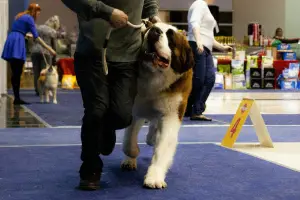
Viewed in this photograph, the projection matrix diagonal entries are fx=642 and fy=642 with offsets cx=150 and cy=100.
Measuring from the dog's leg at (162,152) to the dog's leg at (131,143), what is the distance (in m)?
0.38

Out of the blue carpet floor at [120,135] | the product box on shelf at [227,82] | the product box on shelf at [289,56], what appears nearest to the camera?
the blue carpet floor at [120,135]

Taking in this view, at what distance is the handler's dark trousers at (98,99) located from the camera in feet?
12.1

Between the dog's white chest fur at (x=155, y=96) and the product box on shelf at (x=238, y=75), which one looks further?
the product box on shelf at (x=238, y=75)

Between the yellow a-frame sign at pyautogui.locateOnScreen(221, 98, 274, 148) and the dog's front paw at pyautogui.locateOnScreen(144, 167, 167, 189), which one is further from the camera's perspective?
the yellow a-frame sign at pyautogui.locateOnScreen(221, 98, 274, 148)

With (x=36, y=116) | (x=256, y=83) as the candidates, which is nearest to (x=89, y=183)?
(x=36, y=116)

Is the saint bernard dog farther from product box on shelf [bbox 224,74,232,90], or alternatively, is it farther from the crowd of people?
product box on shelf [bbox 224,74,232,90]

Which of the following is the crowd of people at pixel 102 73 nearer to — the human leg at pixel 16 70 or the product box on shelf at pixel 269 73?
the human leg at pixel 16 70

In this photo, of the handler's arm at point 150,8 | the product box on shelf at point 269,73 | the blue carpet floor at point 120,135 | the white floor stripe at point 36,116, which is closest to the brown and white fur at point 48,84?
the white floor stripe at point 36,116

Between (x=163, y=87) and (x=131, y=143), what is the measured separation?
624 millimetres

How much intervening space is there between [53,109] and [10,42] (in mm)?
1520

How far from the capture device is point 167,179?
4098 mm

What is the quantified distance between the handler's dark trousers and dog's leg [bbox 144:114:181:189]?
0.23 metres

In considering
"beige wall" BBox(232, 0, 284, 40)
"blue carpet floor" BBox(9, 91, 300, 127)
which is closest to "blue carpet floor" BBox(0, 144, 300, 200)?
"blue carpet floor" BBox(9, 91, 300, 127)

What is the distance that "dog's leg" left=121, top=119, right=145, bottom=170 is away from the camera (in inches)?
170
